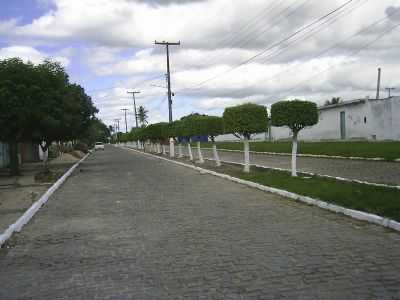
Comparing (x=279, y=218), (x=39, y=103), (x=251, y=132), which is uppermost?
(x=39, y=103)

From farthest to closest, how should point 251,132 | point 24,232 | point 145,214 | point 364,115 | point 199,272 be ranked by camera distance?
1. point 364,115
2. point 251,132
3. point 145,214
4. point 24,232
5. point 199,272

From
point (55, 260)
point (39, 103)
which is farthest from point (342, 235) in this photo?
point (39, 103)

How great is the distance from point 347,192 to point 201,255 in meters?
5.68

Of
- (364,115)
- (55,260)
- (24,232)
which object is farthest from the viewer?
(364,115)

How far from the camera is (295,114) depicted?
1561cm

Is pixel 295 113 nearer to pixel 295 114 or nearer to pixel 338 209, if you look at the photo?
pixel 295 114

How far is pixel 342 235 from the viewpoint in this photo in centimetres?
777

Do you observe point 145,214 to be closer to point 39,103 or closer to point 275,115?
point 275,115

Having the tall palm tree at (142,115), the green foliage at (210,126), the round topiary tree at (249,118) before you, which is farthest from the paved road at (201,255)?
the tall palm tree at (142,115)

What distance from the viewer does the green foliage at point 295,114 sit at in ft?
51.2

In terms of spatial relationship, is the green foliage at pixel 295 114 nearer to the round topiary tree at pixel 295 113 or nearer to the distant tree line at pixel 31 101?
the round topiary tree at pixel 295 113

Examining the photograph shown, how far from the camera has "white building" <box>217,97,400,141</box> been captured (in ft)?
126

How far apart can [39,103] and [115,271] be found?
51.2 ft

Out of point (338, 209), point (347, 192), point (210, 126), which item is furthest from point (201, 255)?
point (210, 126)
